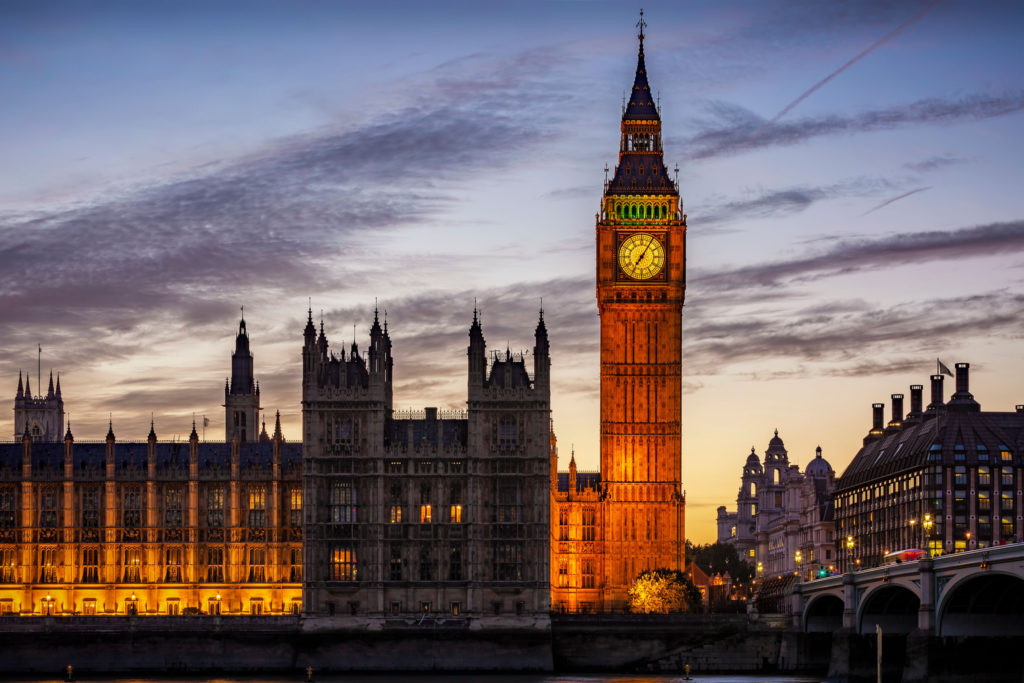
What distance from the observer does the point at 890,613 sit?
14350cm

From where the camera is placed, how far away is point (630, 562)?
198 m

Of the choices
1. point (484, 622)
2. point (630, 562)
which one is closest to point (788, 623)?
point (484, 622)

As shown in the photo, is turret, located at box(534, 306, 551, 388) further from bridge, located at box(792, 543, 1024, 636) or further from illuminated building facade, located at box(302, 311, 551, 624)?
bridge, located at box(792, 543, 1024, 636)

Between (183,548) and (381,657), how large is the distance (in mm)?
27800

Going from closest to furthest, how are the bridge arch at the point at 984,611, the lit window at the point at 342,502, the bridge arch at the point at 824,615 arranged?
the bridge arch at the point at 984,611 < the bridge arch at the point at 824,615 < the lit window at the point at 342,502

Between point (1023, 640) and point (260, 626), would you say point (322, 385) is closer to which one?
point (260, 626)

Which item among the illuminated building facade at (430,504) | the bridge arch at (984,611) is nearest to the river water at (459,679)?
the illuminated building facade at (430,504)

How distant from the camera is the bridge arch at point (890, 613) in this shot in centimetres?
14075

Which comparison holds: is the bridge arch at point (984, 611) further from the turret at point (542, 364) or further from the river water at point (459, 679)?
the turret at point (542, 364)

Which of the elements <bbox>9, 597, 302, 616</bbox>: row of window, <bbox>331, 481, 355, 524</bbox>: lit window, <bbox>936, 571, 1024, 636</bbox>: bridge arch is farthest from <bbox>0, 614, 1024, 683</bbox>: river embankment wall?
<bbox>936, 571, 1024, 636</bbox>: bridge arch

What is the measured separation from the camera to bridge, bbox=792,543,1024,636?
115m

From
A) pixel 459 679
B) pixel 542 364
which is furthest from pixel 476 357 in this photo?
pixel 459 679

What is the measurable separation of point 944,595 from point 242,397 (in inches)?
3576

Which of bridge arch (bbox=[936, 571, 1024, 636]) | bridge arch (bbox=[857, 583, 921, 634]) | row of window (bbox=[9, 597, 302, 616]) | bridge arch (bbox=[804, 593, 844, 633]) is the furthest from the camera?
row of window (bbox=[9, 597, 302, 616])
